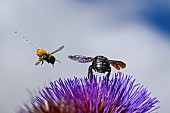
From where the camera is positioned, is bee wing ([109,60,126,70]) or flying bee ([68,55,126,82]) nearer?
flying bee ([68,55,126,82])

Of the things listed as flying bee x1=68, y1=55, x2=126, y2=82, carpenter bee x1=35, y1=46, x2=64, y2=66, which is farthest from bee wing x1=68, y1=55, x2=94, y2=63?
carpenter bee x1=35, y1=46, x2=64, y2=66

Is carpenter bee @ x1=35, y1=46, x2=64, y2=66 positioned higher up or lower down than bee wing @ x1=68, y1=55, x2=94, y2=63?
higher up

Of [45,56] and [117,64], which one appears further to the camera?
[45,56]

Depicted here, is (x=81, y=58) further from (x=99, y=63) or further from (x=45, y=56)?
(x=45, y=56)

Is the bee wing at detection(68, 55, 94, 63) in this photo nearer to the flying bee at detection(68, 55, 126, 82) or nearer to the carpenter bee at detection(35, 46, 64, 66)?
the flying bee at detection(68, 55, 126, 82)

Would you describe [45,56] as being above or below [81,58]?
above

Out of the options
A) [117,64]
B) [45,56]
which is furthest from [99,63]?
[45,56]

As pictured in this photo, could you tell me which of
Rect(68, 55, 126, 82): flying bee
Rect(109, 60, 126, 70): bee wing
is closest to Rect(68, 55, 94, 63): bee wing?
Rect(68, 55, 126, 82): flying bee

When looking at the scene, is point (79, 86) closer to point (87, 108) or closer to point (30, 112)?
point (87, 108)

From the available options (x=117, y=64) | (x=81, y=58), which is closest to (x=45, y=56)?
(x=81, y=58)
